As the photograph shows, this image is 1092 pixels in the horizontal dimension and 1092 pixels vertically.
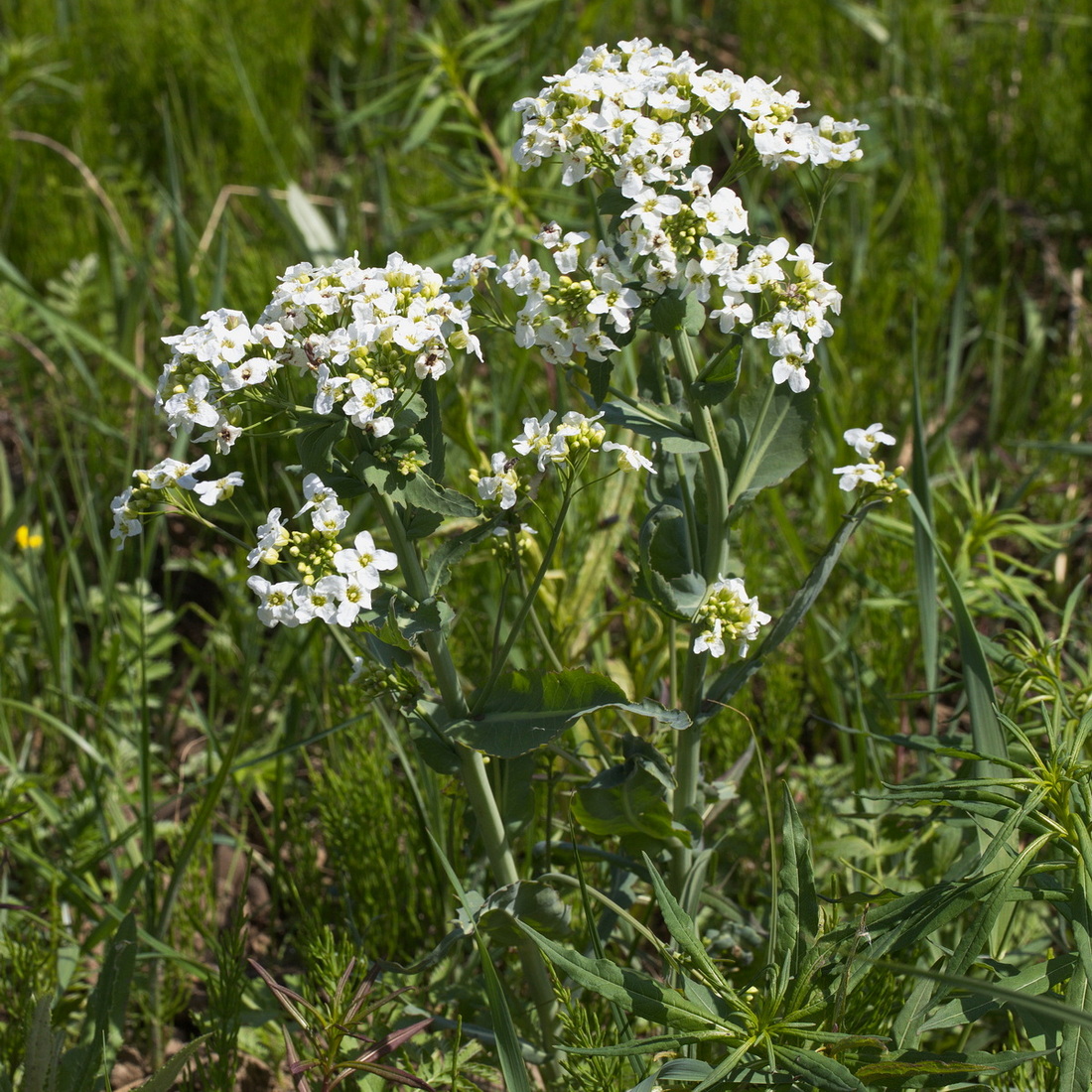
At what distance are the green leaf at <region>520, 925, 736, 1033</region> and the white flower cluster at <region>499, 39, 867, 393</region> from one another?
776 mm

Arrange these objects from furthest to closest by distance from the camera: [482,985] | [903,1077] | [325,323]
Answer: [482,985] → [325,323] → [903,1077]

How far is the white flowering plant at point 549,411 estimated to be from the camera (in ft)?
4.22

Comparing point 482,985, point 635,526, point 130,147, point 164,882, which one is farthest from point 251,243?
point 482,985

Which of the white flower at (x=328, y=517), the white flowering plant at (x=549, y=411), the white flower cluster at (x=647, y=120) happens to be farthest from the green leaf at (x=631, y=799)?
the white flower cluster at (x=647, y=120)

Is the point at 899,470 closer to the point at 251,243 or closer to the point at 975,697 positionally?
the point at 975,697

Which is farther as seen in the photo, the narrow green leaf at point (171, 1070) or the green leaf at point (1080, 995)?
the narrow green leaf at point (171, 1070)

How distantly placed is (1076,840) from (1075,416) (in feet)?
6.23

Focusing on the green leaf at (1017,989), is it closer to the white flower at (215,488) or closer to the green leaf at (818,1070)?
the green leaf at (818,1070)

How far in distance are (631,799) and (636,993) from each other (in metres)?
0.30

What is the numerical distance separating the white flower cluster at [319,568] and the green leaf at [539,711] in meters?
0.26

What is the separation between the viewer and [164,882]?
7.42 feet

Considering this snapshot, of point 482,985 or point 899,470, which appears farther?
point 482,985

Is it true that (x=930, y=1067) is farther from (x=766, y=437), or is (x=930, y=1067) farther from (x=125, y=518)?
(x=125, y=518)

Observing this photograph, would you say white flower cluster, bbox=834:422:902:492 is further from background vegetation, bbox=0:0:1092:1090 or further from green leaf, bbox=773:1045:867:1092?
green leaf, bbox=773:1045:867:1092
